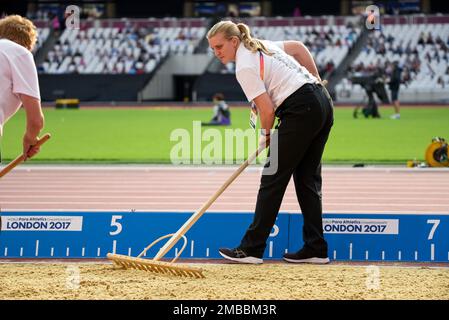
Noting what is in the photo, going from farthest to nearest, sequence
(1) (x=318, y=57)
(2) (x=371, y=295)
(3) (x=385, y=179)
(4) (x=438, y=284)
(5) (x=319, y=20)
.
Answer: (5) (x=319, y=20), (1) (x=318, y=57), (3) (x=385, y=179), (4) (x=438, y=284), (2) (x=371, y=295)

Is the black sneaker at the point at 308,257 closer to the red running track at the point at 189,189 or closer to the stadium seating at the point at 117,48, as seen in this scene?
the red running track at the point at 189,189

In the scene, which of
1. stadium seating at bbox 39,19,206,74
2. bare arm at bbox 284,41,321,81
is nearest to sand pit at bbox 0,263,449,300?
bare arm at bbox 284,41,321,81

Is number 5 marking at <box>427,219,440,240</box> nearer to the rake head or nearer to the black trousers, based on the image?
the black trousers

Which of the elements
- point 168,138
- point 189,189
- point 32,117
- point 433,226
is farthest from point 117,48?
point 32,117

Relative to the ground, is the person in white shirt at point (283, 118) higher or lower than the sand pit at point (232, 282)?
higher

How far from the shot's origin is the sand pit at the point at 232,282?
5.24 metres

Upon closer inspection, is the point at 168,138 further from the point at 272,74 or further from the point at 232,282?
the point at 232,282

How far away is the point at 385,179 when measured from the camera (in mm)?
12281

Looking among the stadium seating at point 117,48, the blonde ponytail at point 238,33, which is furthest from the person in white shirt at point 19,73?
the stadium seating at point 117,48

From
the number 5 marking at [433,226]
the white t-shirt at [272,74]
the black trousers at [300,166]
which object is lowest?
the number 5 marking at [433,226]

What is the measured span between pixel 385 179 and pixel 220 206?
359 centimetres
